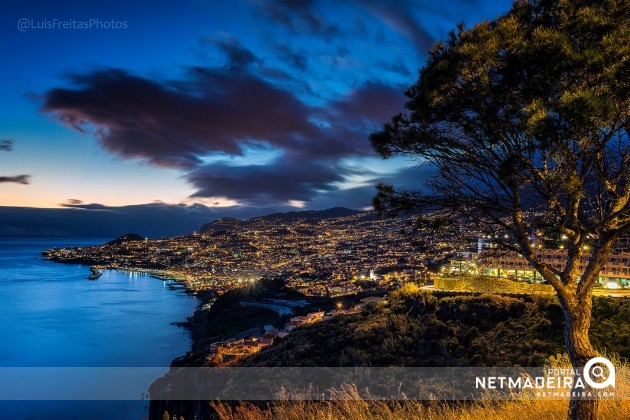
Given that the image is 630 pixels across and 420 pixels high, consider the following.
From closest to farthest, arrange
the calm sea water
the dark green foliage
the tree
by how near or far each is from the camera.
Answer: the tree
the dark green foliage
the calm sea water

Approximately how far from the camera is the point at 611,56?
385 cm

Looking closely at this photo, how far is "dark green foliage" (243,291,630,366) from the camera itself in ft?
43.1

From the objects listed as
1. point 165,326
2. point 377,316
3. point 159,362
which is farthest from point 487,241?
point 165,326

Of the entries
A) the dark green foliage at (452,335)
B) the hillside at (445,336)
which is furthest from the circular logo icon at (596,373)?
the hillside at (445,336)

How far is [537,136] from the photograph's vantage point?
3893 millimetres

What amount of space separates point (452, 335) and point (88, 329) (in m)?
56.4

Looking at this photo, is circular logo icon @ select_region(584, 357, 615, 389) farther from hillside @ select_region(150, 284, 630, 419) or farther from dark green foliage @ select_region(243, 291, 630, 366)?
hillside @ select_region(150, 284, 630, 419)

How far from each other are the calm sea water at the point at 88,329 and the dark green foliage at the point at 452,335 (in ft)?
55.5

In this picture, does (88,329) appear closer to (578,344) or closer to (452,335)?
(452,335)

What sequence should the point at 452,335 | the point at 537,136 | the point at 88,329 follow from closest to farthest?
the point at 537,136
the point at 452,335
the point at 88,329

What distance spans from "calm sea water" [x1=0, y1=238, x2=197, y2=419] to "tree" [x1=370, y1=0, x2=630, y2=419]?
2951 centimetres

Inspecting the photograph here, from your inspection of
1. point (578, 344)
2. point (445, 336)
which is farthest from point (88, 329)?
point (578, 344)

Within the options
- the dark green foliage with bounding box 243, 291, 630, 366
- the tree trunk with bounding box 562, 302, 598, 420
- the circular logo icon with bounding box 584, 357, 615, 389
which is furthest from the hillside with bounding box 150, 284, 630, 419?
the tree trunk with bounding box 562, 302, 598, 420

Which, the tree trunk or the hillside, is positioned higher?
the tree trunk
